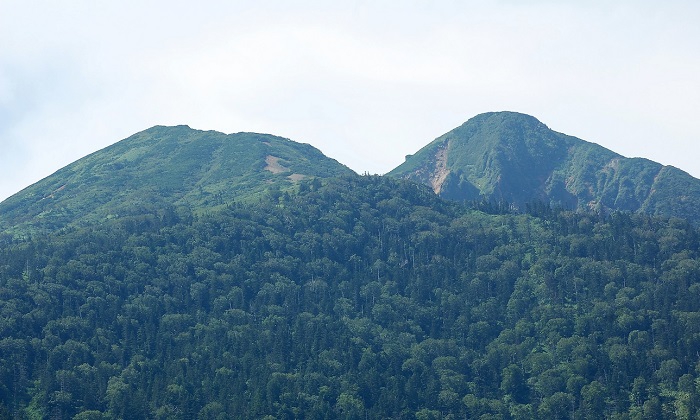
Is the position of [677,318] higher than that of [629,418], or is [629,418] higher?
[677,318]

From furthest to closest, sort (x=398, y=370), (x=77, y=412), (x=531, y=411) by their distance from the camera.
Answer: (x=398, y=370) → (x=531, y=411) → (x=77, y=412)

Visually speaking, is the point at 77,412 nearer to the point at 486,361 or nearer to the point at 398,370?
the point at 398,370

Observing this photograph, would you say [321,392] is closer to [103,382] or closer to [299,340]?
[299,340]

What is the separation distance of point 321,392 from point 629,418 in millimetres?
52522

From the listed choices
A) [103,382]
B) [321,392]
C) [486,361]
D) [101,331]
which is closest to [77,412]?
[103,382]

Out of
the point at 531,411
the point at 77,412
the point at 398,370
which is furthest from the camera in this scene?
the point at 398,370

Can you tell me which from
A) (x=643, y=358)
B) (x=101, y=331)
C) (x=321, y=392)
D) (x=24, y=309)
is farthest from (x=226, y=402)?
(x=643, y=358)

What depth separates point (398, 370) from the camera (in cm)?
19325

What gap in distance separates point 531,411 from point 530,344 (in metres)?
20.9

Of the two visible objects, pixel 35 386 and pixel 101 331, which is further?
pixel 101 331

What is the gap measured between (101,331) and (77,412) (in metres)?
24.2

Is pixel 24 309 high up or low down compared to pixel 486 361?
up

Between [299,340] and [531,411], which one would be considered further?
[299,340]

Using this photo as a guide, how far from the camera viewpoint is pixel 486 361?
196125 mm
